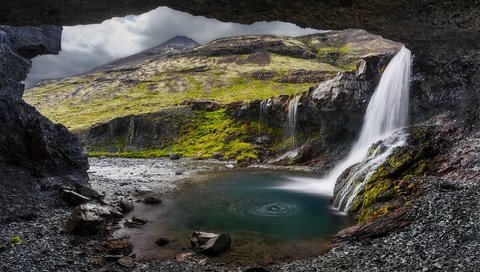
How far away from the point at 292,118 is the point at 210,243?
57.4m

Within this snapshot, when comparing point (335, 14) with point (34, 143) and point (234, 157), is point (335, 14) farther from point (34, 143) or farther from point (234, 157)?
point (234, 157)

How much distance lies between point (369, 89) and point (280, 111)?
2866cm

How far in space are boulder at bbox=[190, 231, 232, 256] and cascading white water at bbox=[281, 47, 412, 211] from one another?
19.8 metres

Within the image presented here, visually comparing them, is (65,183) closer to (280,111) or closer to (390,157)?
(390,157)

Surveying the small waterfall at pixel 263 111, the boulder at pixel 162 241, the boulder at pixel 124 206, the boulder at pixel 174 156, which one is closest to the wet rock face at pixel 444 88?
the boulder at pixel 162 241

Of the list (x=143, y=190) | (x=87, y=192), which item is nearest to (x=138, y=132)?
(x=143, y=190)

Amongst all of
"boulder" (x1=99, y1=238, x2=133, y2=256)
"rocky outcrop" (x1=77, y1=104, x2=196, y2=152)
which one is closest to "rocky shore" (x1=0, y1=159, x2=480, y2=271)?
"boulder" (x1=99, y1=238, x2=133, y2=256)

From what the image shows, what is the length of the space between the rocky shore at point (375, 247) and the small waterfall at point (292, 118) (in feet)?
162

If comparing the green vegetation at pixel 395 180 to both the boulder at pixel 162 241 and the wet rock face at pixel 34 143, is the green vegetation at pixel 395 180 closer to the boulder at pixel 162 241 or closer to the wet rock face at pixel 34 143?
the boulder at pixel 162 241

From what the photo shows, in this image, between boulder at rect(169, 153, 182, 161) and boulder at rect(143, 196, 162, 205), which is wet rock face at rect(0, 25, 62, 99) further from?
boulder at rect(169, 153, 182, 161)

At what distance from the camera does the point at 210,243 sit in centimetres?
2247

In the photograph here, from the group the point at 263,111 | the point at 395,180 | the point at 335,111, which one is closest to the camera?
the point at 395,180

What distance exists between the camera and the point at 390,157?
110 feet

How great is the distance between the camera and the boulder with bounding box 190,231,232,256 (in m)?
22.2
